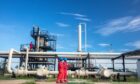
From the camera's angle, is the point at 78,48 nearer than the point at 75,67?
No

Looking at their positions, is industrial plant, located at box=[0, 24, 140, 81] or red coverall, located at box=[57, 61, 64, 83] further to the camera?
industrial plant, located at box=[0, 24, 140, 81]

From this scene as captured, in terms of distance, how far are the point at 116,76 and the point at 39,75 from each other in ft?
27.6

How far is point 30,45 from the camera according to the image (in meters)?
36.6

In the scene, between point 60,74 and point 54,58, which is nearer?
point 60,74

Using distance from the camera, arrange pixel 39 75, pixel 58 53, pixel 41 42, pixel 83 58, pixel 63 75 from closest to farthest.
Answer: pixel 63 75, pixel 39 75, pixel 58 53, pixel 83 58, pixel 41 42

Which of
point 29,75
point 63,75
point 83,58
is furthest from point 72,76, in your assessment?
point 63,75

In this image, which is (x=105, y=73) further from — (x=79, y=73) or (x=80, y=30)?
(x=80, y=30)

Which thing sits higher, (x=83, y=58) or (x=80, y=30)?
(x=80, y=30)

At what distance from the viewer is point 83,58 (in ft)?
114

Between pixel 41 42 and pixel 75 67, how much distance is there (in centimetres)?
882

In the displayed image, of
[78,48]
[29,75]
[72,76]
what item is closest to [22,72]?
[29,75]

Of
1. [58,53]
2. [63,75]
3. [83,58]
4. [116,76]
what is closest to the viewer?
[63,75]

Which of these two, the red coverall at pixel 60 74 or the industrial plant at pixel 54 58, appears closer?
the red coverall at pixel 60 74

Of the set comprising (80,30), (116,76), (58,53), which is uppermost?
(80,30)
